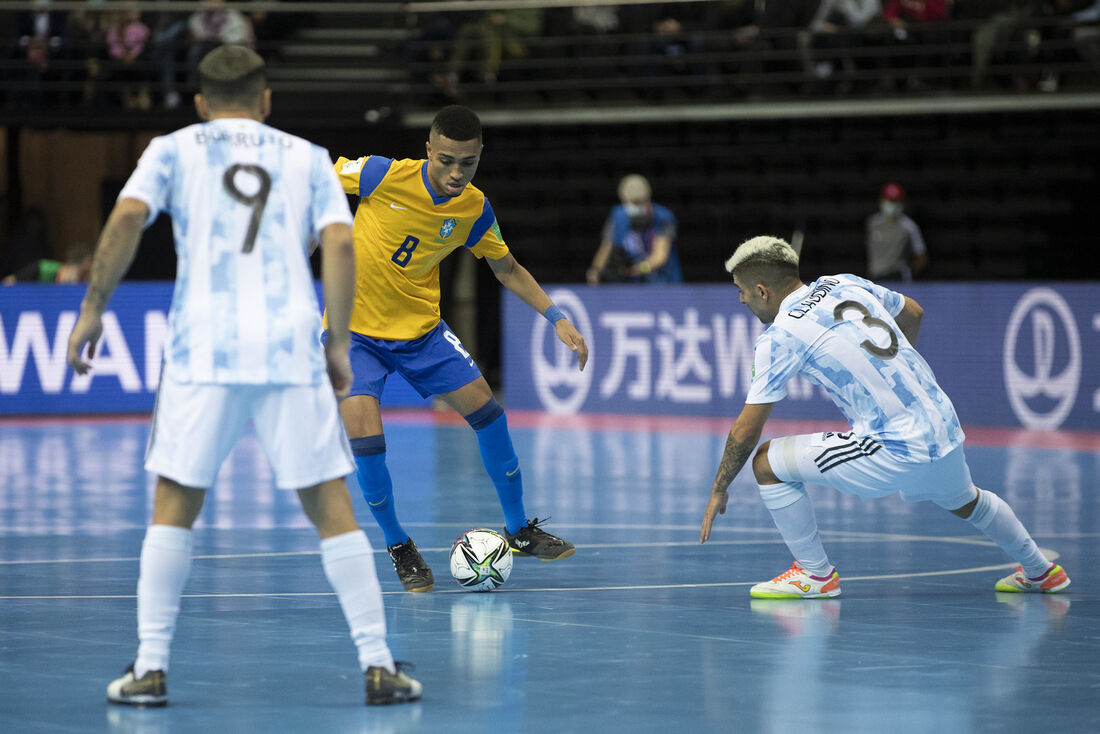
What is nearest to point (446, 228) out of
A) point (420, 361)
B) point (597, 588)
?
point (420, 361)

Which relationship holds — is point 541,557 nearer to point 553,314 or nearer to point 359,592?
point 553,314

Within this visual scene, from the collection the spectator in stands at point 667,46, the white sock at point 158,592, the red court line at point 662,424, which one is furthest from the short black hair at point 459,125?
the spectator in stands at point 667,46

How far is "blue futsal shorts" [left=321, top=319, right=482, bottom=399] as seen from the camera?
768cm

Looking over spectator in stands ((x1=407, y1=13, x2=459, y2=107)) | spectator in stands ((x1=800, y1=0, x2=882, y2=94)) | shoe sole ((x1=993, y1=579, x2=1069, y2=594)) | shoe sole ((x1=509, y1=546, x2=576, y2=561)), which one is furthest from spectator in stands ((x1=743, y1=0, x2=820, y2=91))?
shoe sole ((x1=993, y1=579, x2=1069, y2=594))

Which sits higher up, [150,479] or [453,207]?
[453,207]

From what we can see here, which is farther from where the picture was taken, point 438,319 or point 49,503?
point 49,503

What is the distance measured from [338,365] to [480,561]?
8.04 feet

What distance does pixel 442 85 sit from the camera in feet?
71.3

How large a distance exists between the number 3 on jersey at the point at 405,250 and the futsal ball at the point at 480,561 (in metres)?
1.31

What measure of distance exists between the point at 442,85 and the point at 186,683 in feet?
55.8

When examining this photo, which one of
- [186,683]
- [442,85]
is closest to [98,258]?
[186,683]

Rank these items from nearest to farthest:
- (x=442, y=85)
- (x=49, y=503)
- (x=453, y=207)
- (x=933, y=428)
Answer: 1. (x=933, y=428)
2. (x=453, y=207)
3. (x=49, y=503)
4. (x=442, y=85)

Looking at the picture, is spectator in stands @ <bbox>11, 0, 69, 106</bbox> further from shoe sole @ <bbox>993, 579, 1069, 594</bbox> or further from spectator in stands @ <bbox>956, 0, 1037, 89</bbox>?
shoe sole @ <bbox>993, 579, 1069, 594</bbox>

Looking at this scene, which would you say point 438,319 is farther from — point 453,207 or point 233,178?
point 233,178
